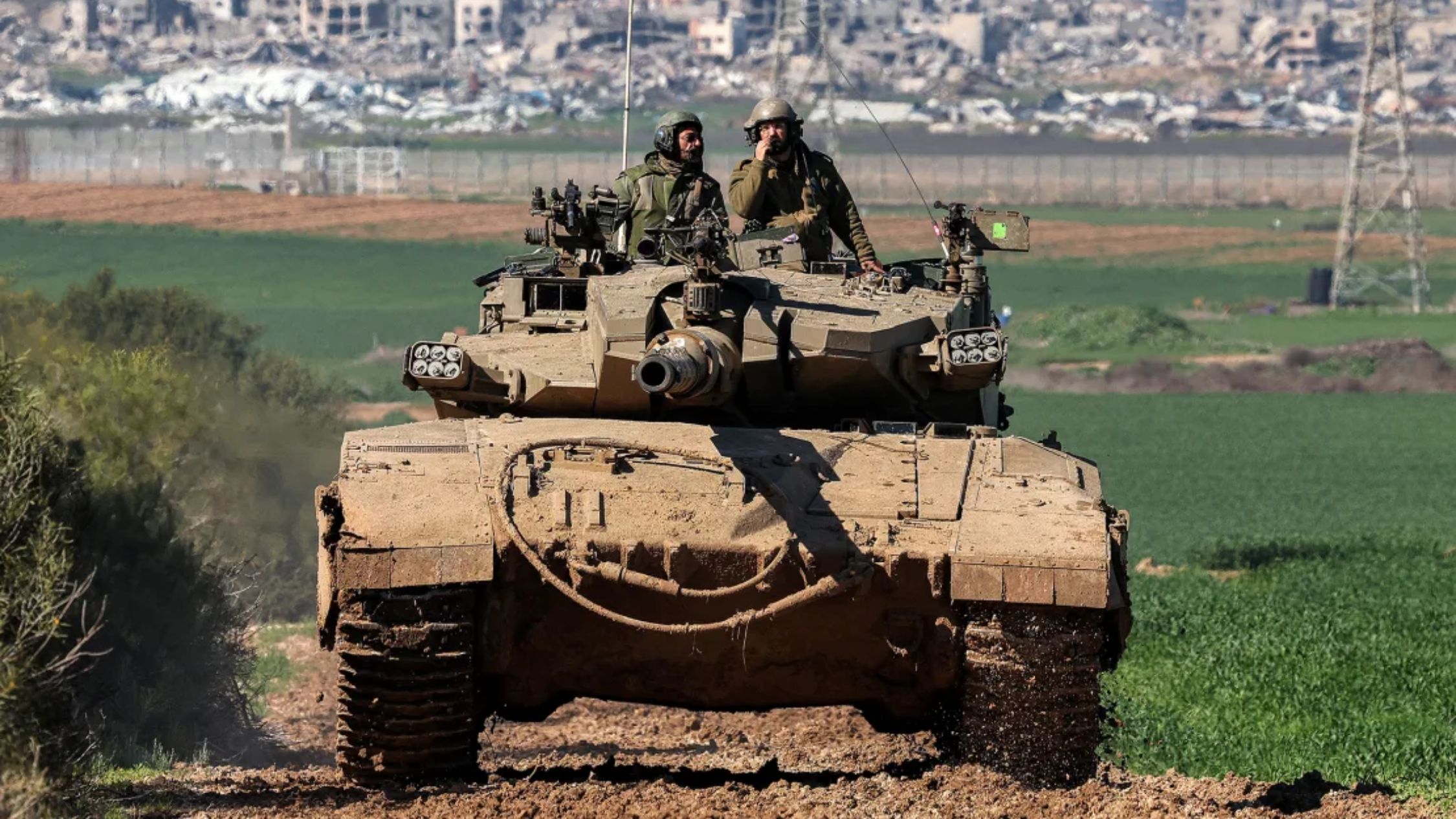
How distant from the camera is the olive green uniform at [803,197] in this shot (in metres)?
19.2

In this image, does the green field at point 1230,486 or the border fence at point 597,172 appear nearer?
the green field at point 1230,486

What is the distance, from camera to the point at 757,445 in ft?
48.5

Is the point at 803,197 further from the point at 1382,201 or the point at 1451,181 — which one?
the point at 1451,181

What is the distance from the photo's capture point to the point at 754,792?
47.9 ft

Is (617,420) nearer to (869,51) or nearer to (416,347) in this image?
(416,347)

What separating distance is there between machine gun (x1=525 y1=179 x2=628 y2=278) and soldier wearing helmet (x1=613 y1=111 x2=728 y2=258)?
3.09 feet

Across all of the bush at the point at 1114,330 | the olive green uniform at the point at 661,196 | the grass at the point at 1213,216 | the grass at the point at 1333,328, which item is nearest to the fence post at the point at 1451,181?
the grass at the point at 1213,216

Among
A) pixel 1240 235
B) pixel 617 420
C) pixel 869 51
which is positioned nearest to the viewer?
pixel 617 420

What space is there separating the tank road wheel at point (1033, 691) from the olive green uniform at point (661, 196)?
5910 millimetres

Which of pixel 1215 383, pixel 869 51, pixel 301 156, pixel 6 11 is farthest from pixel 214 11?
pixel 1215 383

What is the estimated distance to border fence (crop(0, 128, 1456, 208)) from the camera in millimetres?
88750

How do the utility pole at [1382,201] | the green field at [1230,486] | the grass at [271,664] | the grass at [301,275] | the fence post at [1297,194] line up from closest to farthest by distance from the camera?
the green field at [1230,486] < the grass at [271,664] < the grass at [301,275] < the utility pole at [1382,201] < the fence post at [1297,194]

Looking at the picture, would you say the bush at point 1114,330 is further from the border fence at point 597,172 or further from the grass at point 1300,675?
the grass at point 1300,675

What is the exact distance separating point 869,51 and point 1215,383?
408 feet
